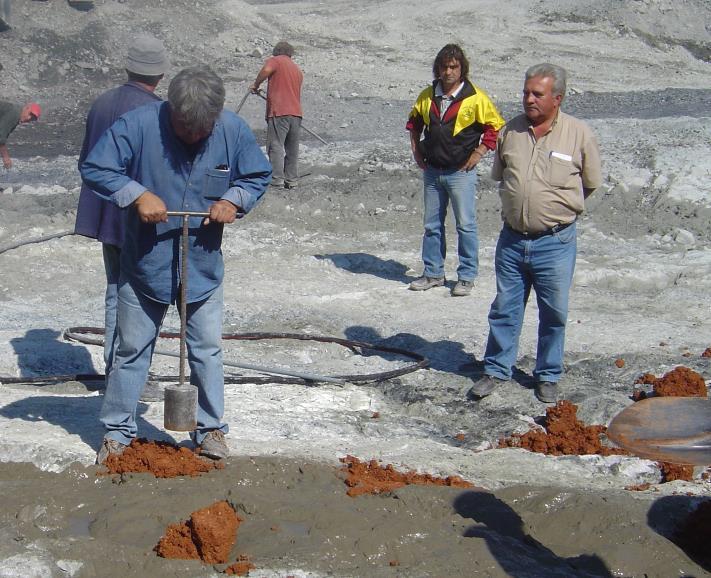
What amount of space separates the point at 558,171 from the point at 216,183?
2.38m

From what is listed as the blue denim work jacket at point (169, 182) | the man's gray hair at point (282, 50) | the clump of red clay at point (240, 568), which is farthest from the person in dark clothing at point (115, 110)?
the man's gray hair at point (282, 50)

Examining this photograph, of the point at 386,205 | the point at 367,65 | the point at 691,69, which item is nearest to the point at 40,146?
the point at 386,205

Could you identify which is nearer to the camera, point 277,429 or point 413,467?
point 413,467

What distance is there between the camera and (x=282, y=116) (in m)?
13.3

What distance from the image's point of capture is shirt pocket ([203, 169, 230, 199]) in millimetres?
5305

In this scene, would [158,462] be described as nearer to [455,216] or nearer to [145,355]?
[145,355]

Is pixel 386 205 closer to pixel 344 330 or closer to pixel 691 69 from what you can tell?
pixel 344 330

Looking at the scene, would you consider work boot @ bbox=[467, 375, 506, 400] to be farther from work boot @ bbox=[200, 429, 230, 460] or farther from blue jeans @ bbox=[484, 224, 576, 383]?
work boot @ bbox=[200, 429, 230, 460]

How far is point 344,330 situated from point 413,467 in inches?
116

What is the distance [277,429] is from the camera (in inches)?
255

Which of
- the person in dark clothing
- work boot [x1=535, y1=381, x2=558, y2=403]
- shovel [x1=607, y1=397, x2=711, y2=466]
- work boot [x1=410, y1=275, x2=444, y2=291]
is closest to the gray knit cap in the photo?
the person in dark clothing

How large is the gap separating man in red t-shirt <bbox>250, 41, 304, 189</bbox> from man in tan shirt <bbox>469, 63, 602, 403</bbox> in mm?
6758

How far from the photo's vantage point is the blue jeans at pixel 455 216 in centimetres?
927

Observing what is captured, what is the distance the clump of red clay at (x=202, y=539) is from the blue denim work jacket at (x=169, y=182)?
1156mm
